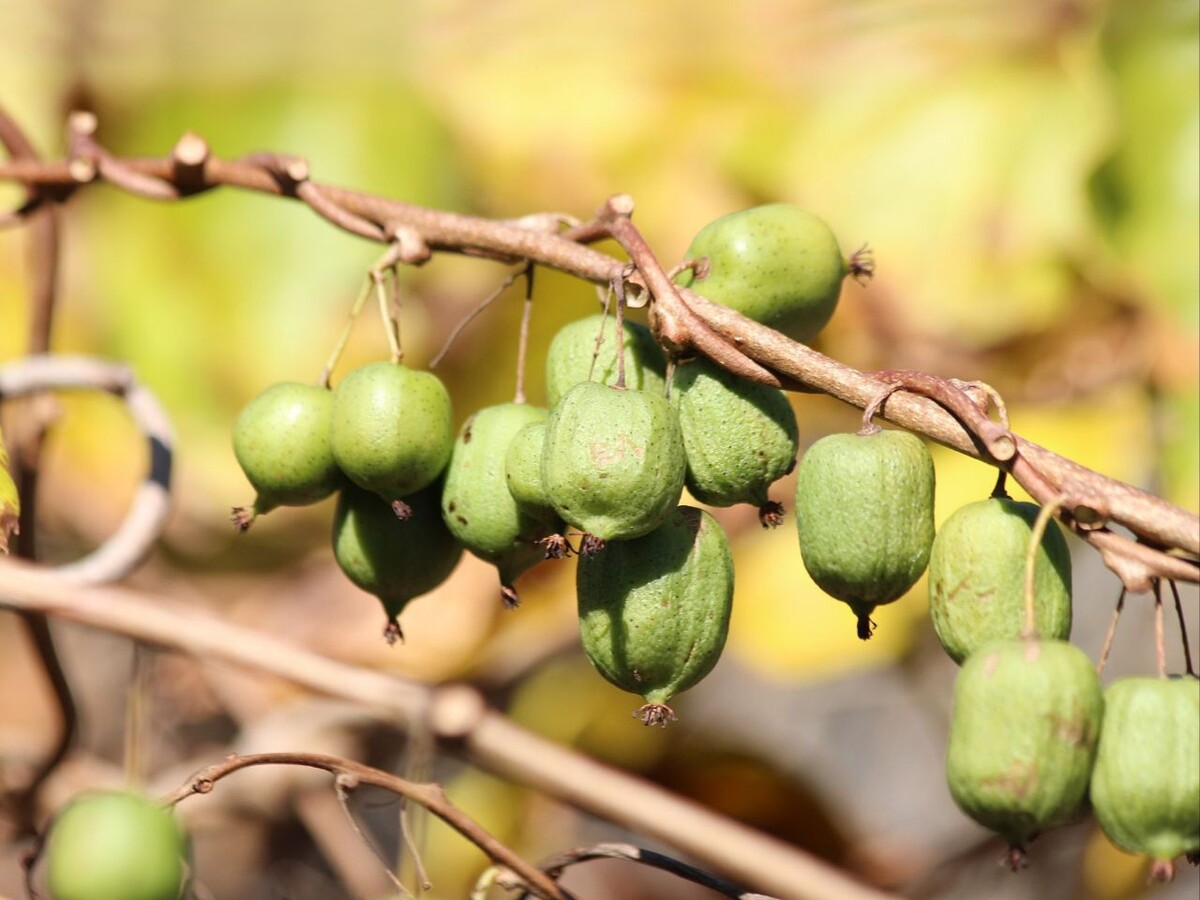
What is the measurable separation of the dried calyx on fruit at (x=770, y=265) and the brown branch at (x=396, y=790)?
0.55m

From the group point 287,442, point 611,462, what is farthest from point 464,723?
point 611,462

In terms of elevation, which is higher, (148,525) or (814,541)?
(814,541)

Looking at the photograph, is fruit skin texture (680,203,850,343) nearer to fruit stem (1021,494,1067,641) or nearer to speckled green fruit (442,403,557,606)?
speckled green fruit (442,403,557,606)

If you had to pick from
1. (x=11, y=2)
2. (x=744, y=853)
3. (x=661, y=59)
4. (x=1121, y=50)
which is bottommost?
(x=744, y=853)

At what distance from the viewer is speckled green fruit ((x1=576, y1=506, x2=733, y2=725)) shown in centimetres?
122

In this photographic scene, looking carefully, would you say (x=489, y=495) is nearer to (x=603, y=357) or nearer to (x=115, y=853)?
(x=603, y=357)

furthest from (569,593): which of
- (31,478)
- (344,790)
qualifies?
(344,790)

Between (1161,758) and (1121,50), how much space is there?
1.65m

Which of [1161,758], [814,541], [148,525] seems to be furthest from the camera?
[148,525]

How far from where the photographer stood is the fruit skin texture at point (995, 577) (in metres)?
1.11

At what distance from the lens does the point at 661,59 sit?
2.87 metres

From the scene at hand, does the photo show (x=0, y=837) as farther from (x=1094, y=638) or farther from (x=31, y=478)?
(x=1094, y=638)

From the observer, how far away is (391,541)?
1.43 m

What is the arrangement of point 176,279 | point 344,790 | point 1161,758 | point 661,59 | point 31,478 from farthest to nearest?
1. point 661,59
2. point 176,279
3. point 31,478
4. point 344,790
5. point 1161,758
